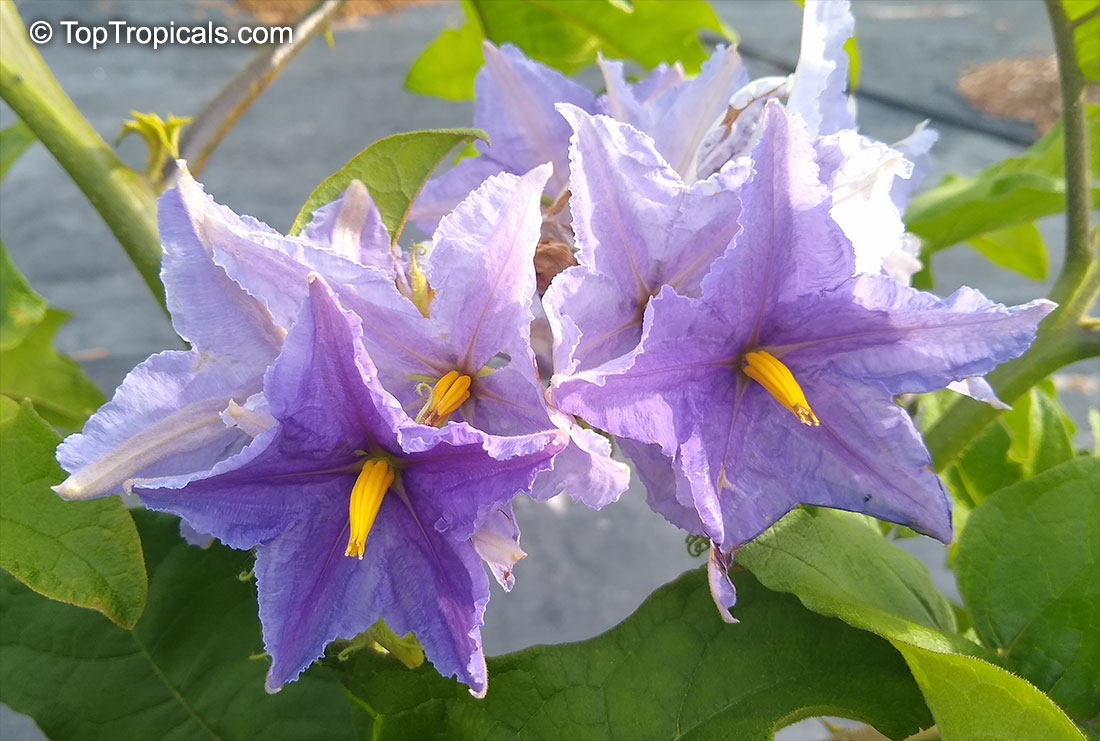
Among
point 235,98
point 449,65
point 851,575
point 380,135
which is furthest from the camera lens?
point 380,135

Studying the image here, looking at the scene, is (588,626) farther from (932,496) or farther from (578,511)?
(932,496)

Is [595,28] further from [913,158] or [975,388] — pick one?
[975,388]

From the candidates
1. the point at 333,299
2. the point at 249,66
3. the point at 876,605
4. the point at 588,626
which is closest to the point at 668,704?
the point at 876,605

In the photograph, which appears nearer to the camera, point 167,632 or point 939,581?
point 167,632

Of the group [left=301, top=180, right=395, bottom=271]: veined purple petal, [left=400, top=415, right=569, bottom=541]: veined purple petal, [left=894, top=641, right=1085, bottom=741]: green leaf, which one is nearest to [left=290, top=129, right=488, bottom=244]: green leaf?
[left=301, top=180, right=395, bottom=271]: veined purple petal

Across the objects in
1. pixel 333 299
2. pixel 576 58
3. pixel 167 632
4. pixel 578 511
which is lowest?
pixel 578 511

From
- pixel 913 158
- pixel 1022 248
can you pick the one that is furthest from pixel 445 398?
pixel 1022 248

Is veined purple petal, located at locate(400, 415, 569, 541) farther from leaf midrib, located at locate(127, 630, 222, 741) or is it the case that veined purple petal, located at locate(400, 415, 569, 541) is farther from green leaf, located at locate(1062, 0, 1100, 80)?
green leaf, located at locate(1062, 0, 1100, 80)
